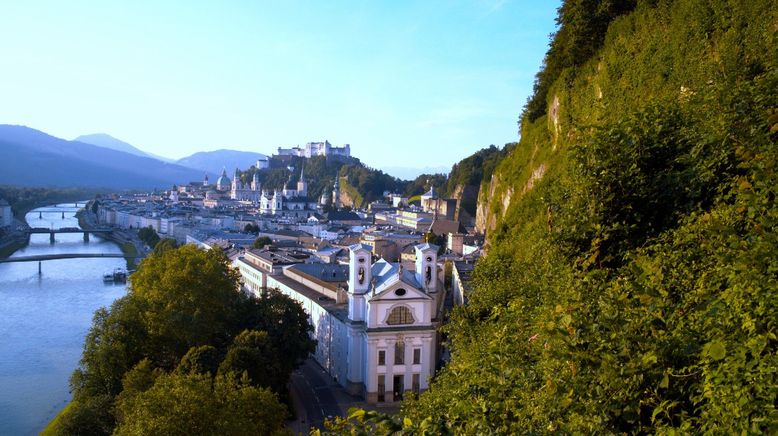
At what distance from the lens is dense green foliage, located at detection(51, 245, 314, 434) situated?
38.6 ft

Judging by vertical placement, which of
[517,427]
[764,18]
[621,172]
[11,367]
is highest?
[764,18]

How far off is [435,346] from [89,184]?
192744 mm

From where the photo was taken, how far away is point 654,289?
17.0ft

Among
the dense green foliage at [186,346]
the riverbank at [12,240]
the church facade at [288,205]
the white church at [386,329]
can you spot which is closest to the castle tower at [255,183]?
the church facade at [288,205]

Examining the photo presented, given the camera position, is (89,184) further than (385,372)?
Yes

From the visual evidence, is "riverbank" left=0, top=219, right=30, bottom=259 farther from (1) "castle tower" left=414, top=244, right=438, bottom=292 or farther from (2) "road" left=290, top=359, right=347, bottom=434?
(1) "castle tower" left=414, top=244, right=438, bottom=292

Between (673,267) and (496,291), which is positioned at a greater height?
(673,267)

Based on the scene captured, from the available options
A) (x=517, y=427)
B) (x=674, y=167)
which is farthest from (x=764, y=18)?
(x=517, y=427)

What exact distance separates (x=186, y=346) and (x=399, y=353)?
608 cm

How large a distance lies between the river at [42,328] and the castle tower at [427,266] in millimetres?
11294

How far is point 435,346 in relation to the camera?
19.9 m

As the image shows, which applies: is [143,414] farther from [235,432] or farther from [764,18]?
[764,18]

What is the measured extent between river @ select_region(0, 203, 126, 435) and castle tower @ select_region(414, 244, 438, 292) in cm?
1129

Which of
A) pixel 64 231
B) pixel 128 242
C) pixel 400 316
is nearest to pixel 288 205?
pixel 128 242
